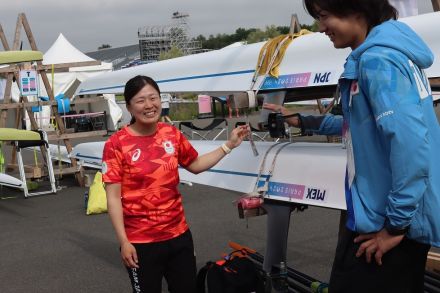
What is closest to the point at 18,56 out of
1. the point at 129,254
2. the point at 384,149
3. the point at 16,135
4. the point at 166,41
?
the point at 16,135

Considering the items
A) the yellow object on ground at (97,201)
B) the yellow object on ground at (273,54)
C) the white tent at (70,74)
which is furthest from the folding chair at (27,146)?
the white tent at (70,74)

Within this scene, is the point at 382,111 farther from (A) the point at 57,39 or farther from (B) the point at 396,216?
(A) the point at 57,39

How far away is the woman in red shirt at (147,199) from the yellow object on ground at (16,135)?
18.7ft

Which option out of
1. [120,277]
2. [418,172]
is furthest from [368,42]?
[120,277]

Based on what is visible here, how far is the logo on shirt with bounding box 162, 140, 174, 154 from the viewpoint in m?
2.98

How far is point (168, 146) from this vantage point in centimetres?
300

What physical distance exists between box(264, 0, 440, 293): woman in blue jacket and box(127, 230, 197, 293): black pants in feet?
4.00

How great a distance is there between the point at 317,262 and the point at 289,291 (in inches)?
51.7

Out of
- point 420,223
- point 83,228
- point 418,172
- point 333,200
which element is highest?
point 418,172

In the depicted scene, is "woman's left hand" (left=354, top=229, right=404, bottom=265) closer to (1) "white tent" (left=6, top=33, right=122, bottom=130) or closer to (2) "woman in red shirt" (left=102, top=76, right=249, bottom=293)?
(2) "woman in red shirt" (left=102, top=76, right=249, bottom=293)

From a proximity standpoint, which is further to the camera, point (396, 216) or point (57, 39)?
point (57, 39)

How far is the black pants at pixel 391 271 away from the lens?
1782mm

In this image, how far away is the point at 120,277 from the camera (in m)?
4.93

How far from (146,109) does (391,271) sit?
5.29 feet
